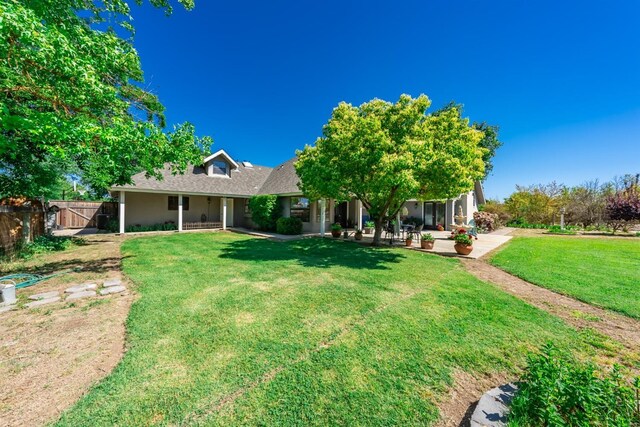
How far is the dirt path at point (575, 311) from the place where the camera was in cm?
389

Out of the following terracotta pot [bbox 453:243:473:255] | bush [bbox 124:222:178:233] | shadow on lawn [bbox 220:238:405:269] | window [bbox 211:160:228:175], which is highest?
window [bbox 211:160:228:175]

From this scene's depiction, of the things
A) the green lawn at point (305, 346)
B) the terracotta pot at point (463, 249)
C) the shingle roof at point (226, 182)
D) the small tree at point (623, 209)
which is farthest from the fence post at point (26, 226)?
the small tree at point (623, 209)

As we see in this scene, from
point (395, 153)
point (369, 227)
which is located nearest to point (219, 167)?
point (369, 227)

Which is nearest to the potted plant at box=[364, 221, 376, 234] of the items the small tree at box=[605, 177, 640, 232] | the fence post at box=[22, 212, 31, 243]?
the fence post at box=[22, 212, 31, 243]

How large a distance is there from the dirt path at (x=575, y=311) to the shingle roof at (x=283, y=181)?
12.0 meters

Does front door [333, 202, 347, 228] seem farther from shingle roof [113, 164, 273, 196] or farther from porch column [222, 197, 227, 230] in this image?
porch column [222, 197, 227, 230]

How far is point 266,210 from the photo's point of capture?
1678 cm

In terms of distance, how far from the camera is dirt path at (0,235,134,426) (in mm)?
2373

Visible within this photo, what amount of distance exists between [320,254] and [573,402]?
8.28 m

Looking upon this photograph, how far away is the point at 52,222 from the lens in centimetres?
1719

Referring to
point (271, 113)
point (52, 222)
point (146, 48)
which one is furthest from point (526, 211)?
point (52, 222)

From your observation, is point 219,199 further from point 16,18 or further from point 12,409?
point 12,409

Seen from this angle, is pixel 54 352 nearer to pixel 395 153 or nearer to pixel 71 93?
pixel 71 93

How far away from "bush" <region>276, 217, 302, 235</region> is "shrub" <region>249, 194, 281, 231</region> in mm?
1011
